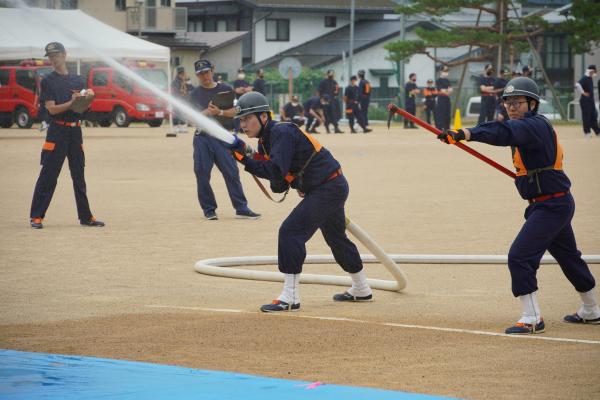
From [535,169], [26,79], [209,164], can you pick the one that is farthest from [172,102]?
[26,79]

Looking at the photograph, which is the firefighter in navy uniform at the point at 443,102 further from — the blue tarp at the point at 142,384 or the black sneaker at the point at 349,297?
the blue tarp at the point at 142,384

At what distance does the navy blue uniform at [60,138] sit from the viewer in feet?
41.2

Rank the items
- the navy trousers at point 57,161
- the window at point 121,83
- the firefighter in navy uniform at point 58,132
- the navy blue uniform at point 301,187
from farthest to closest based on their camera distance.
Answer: the window at point 121,83, the navy trousers at point 57,161, the firefighter in navy uniform at point 58,132, the navy blue uniform at point 301,187

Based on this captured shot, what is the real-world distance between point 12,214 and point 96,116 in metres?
29.3

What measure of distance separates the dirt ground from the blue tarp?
27 cm

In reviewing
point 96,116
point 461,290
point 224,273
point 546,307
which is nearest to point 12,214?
point 224,273

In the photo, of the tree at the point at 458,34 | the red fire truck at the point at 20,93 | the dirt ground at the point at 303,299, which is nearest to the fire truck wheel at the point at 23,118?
the red fire truck at the point at 20,93

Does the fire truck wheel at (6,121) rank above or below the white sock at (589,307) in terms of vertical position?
below

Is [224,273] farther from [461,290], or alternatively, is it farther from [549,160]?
[549,160]

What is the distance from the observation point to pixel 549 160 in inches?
290

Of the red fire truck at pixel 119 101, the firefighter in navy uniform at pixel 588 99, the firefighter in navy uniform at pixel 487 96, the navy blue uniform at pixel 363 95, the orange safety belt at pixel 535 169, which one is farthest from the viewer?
the red fire truck at pixel 119 101

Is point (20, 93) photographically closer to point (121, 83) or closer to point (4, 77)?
point (4, 77)

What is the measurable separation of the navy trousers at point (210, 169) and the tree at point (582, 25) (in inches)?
1369

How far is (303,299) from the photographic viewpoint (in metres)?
8.80
